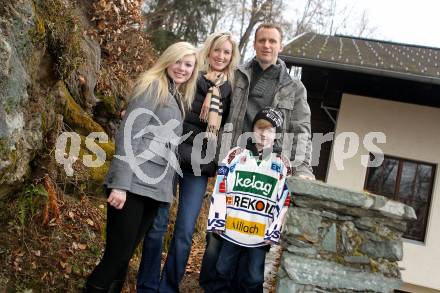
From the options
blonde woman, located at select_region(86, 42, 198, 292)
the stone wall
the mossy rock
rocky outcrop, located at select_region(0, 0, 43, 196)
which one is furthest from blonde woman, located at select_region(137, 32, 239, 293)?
the mossy rock

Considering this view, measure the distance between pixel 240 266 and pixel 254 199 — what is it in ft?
1.92

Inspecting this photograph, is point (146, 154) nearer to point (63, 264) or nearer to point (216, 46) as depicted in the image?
point (216, 46)

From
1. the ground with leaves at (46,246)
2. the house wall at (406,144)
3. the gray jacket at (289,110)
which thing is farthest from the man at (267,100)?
A: the house wall at (406,144)

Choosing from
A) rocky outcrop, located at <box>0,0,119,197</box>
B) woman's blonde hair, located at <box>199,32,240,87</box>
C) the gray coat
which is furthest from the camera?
woman's blonde hair, located at <box>199,32,240,87</box>

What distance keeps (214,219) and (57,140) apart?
72.2 inches

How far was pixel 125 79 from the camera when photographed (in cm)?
710

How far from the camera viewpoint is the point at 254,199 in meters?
3.10

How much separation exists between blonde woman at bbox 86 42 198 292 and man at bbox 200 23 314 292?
20.5 inches

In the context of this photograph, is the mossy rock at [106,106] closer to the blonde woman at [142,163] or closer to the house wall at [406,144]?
the blonde woman at [142,163]

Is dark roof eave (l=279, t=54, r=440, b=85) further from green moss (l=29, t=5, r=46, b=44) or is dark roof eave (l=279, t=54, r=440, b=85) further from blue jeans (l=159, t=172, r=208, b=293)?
green moss (l=29, t=5, r=46, b=44)

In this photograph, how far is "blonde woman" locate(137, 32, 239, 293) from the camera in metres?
3.18

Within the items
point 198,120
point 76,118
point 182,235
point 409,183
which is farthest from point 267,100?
point 409,183

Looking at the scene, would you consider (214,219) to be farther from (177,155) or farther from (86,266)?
(86,266)

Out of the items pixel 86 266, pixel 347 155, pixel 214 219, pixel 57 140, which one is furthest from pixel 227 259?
pixel 347 155
